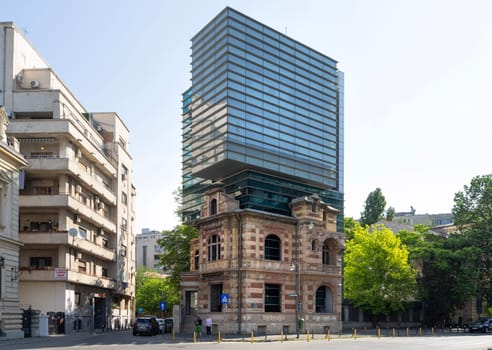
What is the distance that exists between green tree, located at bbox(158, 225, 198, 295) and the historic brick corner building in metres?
5.59

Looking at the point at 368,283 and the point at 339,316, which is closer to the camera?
the point at 339,316

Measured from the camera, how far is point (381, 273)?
63.7m

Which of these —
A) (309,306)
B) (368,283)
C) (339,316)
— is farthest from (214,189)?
(368,283)

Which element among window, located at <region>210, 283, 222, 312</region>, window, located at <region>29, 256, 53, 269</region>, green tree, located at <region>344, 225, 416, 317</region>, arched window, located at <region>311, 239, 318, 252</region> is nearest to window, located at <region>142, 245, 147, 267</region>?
green tree, located at <region>344, 225, 416, 317</region>

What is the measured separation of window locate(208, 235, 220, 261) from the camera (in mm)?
53625

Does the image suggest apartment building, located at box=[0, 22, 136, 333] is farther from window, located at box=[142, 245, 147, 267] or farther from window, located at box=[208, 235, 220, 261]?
window, located at box=[142, 245, 147, 267]

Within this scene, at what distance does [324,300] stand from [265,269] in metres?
8.74

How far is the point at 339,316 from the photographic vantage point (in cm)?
5734

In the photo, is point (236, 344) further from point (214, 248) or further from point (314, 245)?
point (314, 245)

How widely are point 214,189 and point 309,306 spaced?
44.8ft

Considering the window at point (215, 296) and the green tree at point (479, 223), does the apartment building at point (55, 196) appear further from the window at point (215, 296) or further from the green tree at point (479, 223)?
the green tree at point (479, 223)

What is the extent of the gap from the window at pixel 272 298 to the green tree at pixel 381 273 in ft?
46.4

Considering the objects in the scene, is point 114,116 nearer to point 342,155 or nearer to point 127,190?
point 127,190

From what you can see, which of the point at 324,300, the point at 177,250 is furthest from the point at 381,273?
the point at 177,250
